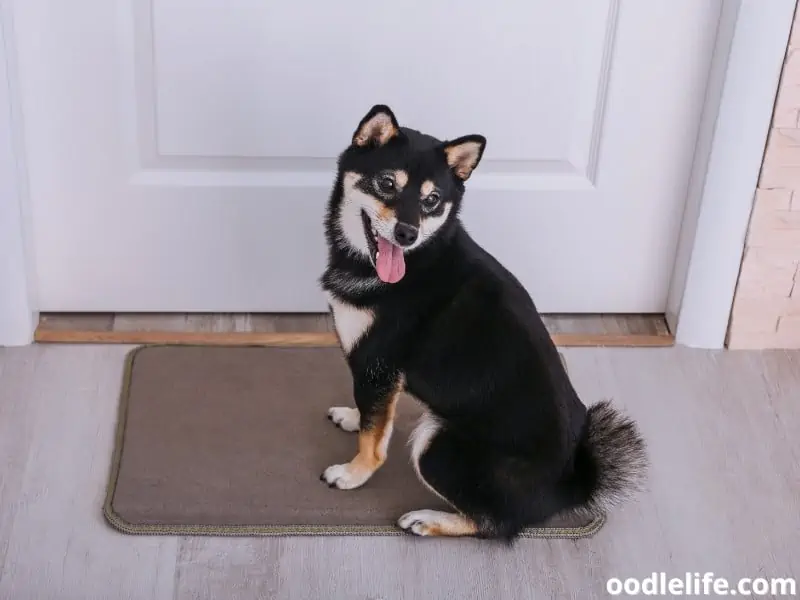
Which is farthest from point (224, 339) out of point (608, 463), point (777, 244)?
point (777, 244)

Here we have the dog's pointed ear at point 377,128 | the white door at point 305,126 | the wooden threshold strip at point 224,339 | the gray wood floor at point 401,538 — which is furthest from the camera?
the wooden threshold strip at point 224,339

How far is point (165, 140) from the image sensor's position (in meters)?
1.88

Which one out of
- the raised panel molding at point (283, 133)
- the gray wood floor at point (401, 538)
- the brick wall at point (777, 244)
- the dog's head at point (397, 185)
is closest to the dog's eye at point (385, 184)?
the dog's head at point (397, 185)

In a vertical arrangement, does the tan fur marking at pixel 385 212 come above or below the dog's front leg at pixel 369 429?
above

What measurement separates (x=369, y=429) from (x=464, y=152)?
0.46 meters

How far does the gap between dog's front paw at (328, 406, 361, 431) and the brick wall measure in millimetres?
793

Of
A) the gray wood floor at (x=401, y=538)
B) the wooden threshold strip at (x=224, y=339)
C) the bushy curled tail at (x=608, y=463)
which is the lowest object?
the gray wood floor at (x=401, y=538)

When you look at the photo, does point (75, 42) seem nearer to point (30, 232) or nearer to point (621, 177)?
point (30, 232)

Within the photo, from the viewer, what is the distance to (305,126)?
1.88 metres

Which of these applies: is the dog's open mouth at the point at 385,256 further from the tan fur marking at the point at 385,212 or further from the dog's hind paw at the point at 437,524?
the dog's hind paw at the point at 437,524

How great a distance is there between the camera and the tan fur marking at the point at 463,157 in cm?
147

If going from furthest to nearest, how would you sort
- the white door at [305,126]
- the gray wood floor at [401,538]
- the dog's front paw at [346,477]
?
the white door at [305,126]
the dog's front paw at [346,477]
the gray wood floor at [401,538]

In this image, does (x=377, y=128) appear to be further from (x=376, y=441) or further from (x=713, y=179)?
(x=713, y=179)

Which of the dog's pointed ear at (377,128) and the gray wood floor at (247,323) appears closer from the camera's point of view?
the dog's pointed ear at (377,128)
